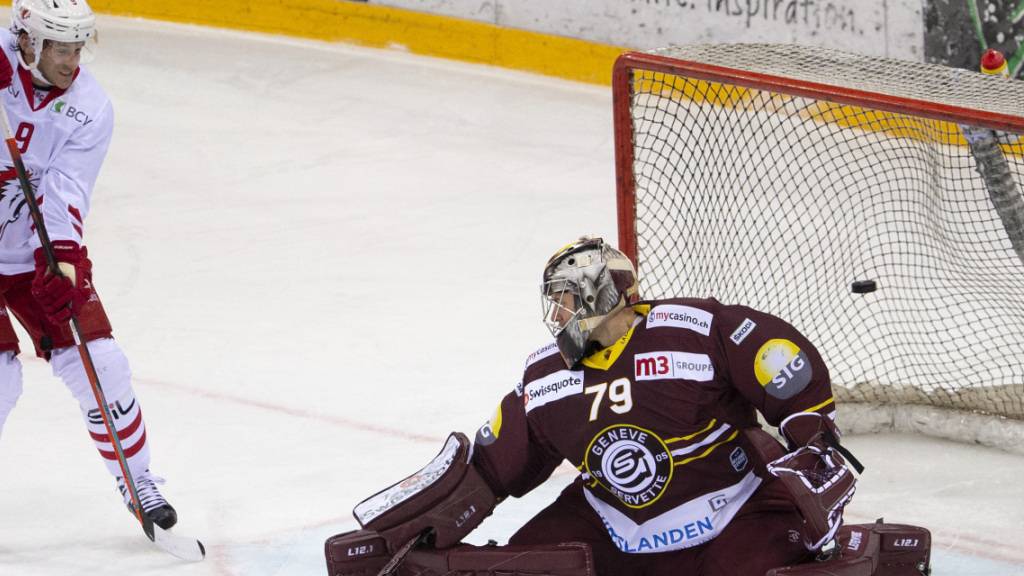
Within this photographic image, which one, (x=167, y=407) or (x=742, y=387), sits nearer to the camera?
(x=742, y=387)

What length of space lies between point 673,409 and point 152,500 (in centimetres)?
135

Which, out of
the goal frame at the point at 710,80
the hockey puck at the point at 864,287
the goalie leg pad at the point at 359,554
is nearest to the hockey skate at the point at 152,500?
the goalie leg pad at the point at 359,554

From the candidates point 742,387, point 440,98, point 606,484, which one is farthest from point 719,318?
point 440,98

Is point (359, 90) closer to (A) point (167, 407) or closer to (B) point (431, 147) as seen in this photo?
(B) point (431, 147)

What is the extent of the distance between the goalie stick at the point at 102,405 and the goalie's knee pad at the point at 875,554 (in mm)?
1432

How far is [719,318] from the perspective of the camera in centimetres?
303

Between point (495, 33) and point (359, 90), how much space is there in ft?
2.50

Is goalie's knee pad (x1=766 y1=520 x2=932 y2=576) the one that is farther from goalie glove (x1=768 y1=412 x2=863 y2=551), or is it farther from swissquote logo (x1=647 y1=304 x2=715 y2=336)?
swissquote logo (x1=647 y1=304 x2=715 y2=336)

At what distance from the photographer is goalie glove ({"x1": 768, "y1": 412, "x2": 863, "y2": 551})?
2891 mm

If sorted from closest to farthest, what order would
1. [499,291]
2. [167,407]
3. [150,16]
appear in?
[167,407]
[499,291]
[150,16]

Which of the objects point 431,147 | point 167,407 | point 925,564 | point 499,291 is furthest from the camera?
point 431,147

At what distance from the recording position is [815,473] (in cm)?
293

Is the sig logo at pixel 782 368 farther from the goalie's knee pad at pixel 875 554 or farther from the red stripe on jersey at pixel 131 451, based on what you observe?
the red stripe on jersey at pixel 131 451

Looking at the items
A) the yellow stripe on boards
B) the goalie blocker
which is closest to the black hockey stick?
the goalie blocker
